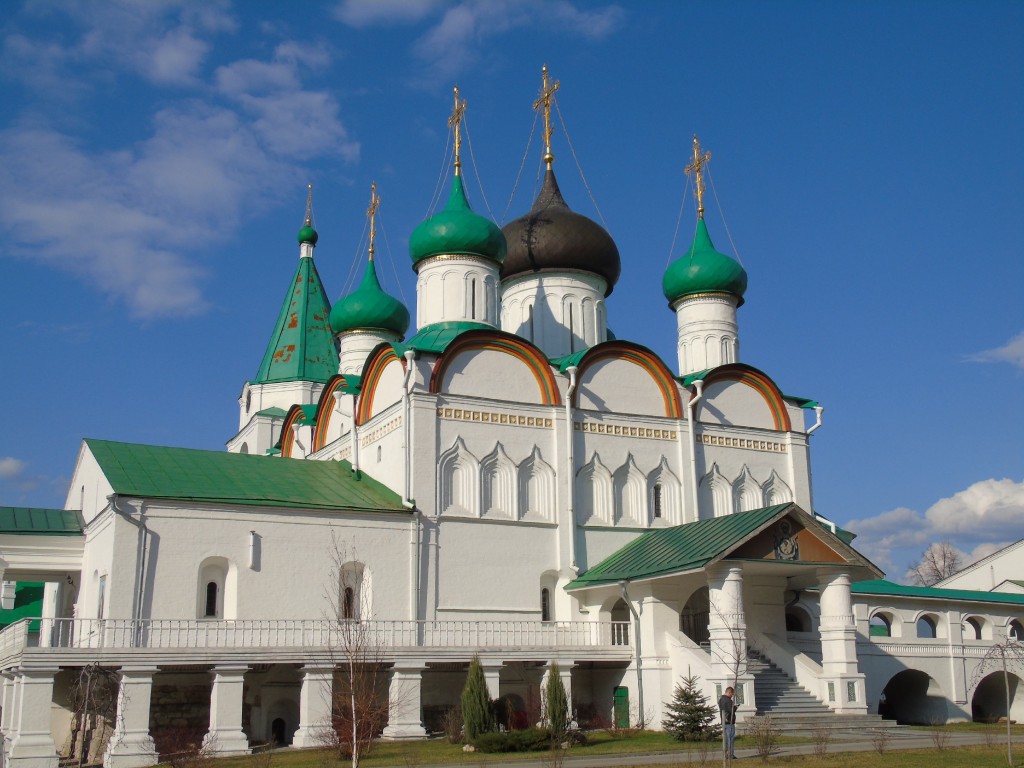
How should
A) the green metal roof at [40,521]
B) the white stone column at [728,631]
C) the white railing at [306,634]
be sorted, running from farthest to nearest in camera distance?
the green metal roof at [40,521] < the white stone column at [728,631] < the white railing at [306,634]

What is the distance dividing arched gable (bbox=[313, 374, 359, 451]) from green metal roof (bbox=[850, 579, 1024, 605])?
9.42m

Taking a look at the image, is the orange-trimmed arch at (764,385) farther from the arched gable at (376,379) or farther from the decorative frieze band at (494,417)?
the arched gable at (376,379)

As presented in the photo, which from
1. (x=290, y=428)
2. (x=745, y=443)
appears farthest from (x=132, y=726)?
(x=745, y=443)

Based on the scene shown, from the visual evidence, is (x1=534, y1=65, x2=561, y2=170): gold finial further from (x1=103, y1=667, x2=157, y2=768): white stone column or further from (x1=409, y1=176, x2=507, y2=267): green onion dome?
(x1=103, y1=667, x2=157, y2=768): white stone column

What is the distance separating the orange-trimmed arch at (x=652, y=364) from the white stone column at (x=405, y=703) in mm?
6058

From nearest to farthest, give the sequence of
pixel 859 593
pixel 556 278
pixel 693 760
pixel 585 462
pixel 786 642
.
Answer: pixel 693 760, pixel 786 642, pixel 585 462, pixel 859 593, pixel 556 278

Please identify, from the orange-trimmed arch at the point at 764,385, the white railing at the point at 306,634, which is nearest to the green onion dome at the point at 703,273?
A: the orange-trimmed arch at the point at 764,385

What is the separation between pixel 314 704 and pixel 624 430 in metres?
6.78

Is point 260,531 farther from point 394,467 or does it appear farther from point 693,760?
point 693,760

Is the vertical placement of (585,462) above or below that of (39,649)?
above

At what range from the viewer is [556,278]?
20703 mm

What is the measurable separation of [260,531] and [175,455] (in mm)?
2327

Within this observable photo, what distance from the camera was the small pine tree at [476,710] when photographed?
41.2ft

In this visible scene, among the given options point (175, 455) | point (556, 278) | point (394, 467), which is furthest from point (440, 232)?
point (175, 455)
